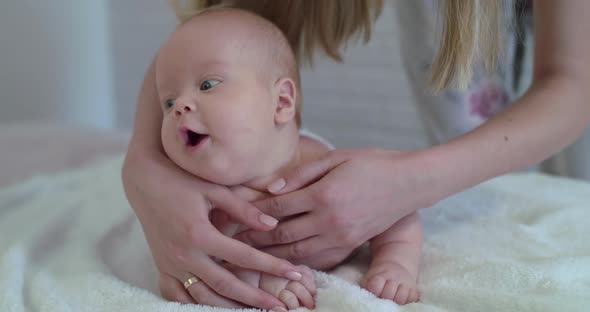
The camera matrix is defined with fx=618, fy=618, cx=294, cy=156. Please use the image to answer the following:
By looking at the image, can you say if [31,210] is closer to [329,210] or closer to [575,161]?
[329,210]

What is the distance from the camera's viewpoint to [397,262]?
2.66 ft

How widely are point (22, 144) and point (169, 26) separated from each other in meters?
0.75

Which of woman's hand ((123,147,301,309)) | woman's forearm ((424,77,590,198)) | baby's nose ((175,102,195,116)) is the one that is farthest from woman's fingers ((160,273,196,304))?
woman's forearm ((424,77,590,198))

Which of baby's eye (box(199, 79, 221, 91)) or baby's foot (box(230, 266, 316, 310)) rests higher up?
baby's eye (box(199, 79, 221, 91))

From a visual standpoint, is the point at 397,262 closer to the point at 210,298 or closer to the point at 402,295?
the point at 402,295

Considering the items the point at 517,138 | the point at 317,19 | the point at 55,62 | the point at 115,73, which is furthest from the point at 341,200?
the point at 115,73

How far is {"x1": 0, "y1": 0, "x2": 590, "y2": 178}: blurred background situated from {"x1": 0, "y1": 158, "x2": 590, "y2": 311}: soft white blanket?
0.59m

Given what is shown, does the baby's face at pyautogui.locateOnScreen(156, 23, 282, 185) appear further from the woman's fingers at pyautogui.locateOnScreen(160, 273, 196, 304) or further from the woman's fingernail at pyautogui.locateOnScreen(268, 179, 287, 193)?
the woman's fingers at pyautogui.locateOnScreen(160, 273, 196, 304)

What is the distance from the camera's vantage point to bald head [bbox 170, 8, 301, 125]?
775 millimetres

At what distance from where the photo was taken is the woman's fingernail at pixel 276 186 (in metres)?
0.77

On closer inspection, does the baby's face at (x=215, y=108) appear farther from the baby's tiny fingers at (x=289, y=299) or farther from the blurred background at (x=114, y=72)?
the blurred background at (x=114, y=72)

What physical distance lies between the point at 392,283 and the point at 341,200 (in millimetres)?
123

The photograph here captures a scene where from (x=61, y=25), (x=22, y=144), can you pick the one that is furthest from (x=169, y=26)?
(x=22, y=144)

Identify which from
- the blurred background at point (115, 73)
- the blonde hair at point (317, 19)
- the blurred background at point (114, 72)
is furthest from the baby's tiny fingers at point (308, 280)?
the blurred background at point (114, 72)
